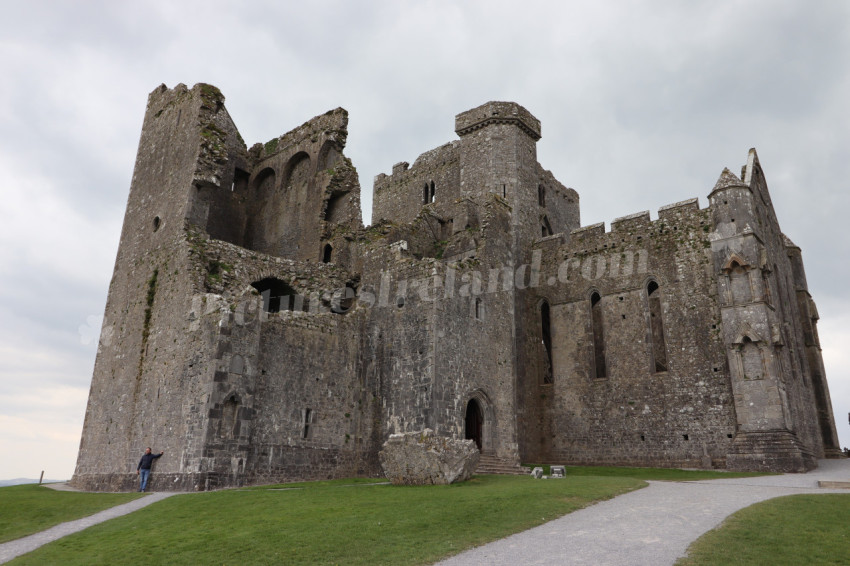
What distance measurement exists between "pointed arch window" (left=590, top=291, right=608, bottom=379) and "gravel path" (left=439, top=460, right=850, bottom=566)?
35.7ft

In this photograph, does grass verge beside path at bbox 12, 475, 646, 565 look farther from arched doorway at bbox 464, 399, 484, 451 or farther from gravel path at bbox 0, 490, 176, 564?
arched doorway at bbox 464, 399, 484, 451

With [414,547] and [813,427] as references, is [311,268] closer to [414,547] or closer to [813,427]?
[414,547]

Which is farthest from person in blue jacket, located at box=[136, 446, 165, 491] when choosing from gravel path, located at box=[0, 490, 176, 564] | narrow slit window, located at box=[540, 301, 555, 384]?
narrow slit window, located at box=[540, 301, 555, 384]

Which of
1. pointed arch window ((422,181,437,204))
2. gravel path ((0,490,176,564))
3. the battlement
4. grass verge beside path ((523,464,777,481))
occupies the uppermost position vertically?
the battlement

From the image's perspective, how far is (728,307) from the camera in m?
22.1

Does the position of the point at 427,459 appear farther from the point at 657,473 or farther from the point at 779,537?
the point at 657,473

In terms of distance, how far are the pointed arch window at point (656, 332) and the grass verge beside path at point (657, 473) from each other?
4.35 meters

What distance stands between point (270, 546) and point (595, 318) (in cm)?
2008

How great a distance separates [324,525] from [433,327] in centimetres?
1087

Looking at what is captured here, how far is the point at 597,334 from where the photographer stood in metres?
26.6

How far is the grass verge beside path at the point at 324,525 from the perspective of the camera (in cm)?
893

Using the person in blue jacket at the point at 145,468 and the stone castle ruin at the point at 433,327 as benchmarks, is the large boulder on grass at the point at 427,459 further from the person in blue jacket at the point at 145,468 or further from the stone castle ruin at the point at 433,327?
the person in blue jacket at the point at 145,468

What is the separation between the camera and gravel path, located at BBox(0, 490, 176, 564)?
10719mm

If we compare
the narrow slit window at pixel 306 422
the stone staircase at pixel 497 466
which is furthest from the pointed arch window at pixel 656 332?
the narrow slit window at pixel 306 422
